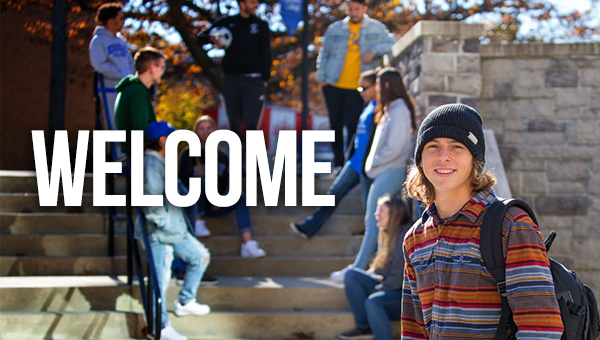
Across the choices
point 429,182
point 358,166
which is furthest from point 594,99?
point 429,182

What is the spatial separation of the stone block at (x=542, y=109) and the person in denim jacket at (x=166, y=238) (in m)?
3.66

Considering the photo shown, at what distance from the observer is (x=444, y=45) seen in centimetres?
559

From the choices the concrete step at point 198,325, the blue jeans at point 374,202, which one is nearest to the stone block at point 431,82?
the blue jeans at point 374,202

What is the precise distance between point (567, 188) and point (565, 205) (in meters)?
0.17

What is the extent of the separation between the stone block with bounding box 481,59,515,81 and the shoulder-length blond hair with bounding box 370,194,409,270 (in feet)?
7.51

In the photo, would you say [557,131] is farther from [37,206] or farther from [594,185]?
[37,206]

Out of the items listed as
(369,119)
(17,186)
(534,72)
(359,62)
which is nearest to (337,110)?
(359,62)

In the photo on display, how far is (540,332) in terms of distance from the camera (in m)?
1.71

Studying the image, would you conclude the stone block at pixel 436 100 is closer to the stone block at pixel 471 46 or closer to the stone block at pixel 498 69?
the stone block at pixel 471 46

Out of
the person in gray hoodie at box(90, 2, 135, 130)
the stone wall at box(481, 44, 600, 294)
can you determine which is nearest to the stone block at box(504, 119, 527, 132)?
the stone wall at box(481, 44, 600, 294)

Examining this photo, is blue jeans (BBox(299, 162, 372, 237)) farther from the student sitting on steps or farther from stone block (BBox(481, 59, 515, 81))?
stone block (BBox(481, 59, 515, 81))

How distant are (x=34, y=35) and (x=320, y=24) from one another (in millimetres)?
6865

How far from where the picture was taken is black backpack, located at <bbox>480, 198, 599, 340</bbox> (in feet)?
5.75

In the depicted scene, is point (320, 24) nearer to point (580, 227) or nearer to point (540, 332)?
point (580, 227)
